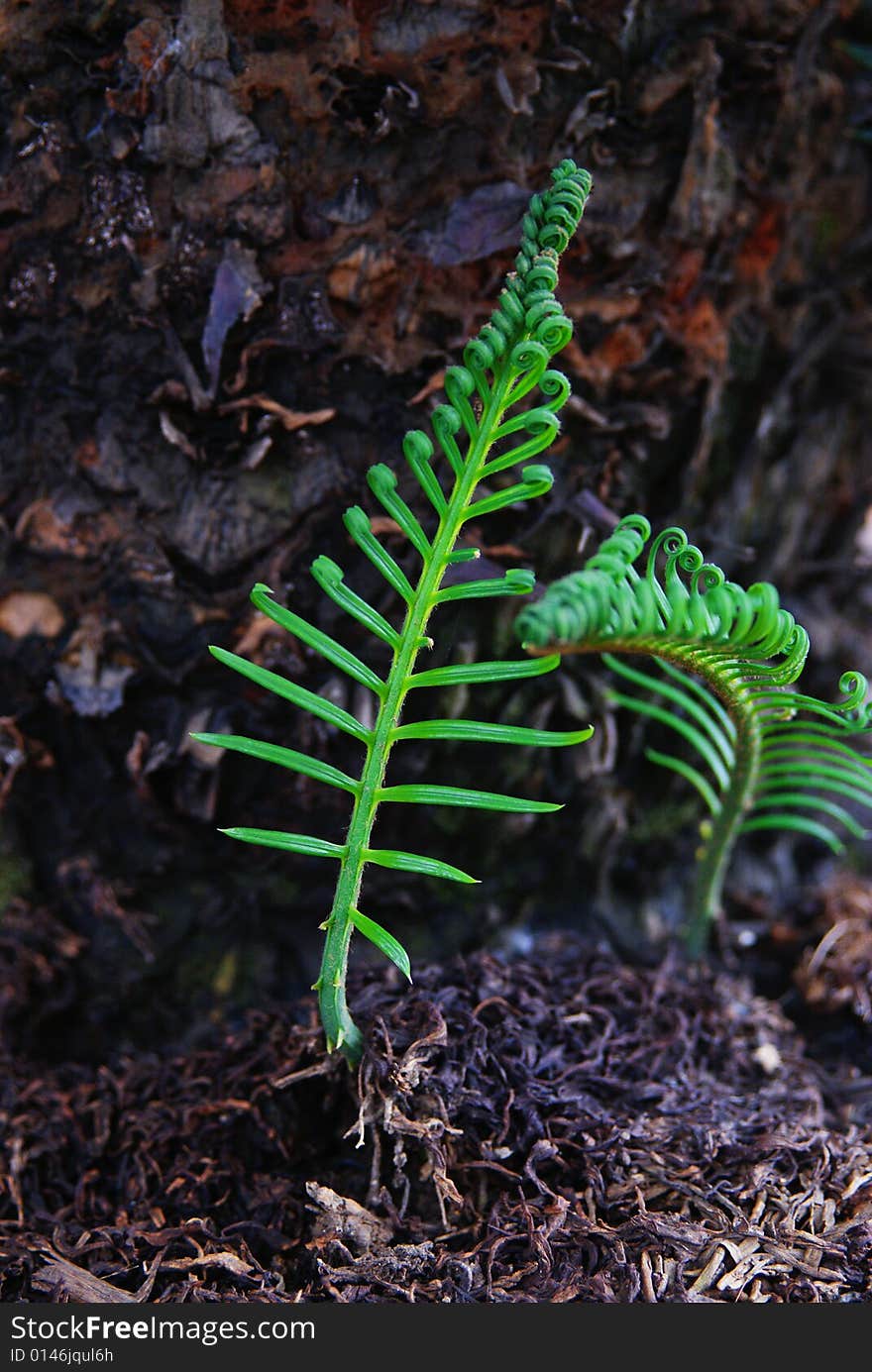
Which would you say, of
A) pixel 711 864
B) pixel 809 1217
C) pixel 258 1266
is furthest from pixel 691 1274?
pixel 711 864

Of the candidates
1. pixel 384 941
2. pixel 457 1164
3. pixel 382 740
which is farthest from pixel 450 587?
pixel 457 1164

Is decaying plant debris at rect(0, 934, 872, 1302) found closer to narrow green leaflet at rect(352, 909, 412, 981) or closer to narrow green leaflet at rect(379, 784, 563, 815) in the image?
narrow green leaflet at rect(352, 909, 412, 981)

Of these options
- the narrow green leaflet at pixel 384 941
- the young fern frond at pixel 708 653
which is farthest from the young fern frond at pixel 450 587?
the young fern frond at pixel 708 653

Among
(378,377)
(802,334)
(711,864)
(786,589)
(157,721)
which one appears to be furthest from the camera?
(786,589)

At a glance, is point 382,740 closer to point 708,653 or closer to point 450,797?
point 450,797

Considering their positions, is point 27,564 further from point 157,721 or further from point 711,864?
point 711,864

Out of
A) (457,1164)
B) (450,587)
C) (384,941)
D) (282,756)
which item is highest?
(450,587)

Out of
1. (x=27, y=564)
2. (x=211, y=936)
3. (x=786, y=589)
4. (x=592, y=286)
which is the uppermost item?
(x=592, y=286)

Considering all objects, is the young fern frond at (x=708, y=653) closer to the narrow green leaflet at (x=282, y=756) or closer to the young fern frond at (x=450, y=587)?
the young fern frond at (x=450, y=587)
